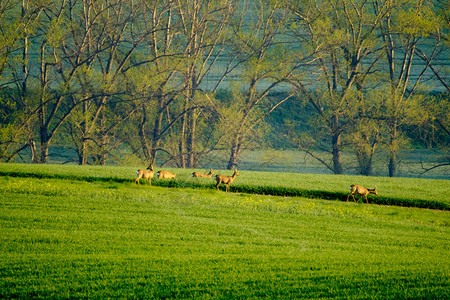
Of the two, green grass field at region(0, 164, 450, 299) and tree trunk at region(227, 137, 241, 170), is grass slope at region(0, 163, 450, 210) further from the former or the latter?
tree trunk at region(227, 137, 241, 170)

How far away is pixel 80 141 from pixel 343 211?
20965 millimetres

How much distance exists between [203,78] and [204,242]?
26865 millimetres

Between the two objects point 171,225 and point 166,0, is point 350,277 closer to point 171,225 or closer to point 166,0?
point 171,225

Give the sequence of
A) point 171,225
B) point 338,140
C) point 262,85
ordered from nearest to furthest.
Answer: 1. point 171,225
2. point 338,140
3. point 262,85

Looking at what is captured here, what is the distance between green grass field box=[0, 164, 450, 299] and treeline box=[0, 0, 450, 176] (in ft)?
42.6

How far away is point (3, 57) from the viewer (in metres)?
27.3

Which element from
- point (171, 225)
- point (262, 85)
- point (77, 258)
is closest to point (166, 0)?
point (262, 85)

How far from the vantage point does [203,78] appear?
35656mm

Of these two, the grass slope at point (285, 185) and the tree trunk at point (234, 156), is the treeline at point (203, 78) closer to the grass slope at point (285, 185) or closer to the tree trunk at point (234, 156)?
the tree trunk at point (234, 156)

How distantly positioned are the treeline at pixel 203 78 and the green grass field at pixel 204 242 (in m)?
13.0

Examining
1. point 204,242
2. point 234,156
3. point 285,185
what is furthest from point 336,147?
point 204,242

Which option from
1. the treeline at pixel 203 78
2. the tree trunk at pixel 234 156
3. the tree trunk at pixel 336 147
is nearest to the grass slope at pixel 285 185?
the treeline at pixel 203 78

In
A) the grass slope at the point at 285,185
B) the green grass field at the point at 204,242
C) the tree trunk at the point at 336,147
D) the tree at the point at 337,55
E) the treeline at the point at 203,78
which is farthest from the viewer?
the tree trunk at the point at 336,147

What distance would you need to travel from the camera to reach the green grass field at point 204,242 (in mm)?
6980
